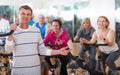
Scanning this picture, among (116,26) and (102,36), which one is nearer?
(102,36)

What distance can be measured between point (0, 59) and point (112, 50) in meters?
2.02

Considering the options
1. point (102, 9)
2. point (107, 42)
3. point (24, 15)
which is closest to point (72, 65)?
point (107, 42)

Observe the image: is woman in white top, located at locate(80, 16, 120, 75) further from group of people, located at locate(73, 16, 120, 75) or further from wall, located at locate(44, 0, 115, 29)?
wall, located at locate(44, 0, 115, 29)

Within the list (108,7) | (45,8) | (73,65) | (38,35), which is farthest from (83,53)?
(45,8)

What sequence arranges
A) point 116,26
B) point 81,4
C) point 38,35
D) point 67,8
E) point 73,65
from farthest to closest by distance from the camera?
point 67,8 < point 81,4 < point 116,26 < point 73,65 < point 38,35

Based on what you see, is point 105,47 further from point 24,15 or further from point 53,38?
point 24,15

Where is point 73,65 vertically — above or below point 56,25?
below

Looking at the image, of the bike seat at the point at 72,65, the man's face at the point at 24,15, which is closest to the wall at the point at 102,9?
the bike seat at the point at 72,65

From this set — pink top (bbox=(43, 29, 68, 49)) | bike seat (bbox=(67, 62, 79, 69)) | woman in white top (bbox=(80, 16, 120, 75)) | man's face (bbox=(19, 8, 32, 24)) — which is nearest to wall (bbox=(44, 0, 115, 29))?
woman in white top (bbox=(80, 16, 120, 75))

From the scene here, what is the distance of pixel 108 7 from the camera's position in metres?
5.73

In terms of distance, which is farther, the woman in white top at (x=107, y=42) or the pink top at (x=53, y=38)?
the pink top at (x=53, y=38)

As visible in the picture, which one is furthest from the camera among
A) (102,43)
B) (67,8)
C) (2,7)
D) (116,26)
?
(2,7)

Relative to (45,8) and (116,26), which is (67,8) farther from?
(116,26)

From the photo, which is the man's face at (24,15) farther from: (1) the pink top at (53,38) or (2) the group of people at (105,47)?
(1) the pink top at (53,38)
